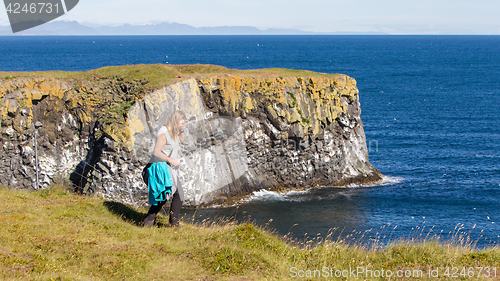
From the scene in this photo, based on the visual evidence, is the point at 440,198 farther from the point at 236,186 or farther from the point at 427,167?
the point at 236,186

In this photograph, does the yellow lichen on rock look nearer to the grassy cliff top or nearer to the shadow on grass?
the grassy cliff top

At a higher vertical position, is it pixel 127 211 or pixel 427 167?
Answer: pixel 127 211

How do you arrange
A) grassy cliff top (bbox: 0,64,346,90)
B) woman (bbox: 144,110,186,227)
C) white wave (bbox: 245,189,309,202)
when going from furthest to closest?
white wave (bbox: 245,189,309,202) < grassy cliff top (bbox: 0,64,346,90) < woman (bbox: 144,110,186,227)

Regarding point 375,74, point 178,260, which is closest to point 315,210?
point 178,260

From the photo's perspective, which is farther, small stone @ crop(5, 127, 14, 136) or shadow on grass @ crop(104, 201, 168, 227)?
small stone @ crop(5, 127, 14, 136)

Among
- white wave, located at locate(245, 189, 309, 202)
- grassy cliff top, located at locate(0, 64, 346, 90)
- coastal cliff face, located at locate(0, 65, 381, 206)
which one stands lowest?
white wave, located at locate(245, 189, 309, 202)

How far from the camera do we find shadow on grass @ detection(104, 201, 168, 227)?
37.5 feet

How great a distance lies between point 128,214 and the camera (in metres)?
12.2

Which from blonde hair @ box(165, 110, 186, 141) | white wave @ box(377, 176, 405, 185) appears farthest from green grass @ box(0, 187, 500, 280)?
white wave @ box(377, 176, 405, 185)

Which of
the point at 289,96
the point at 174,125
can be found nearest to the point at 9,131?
the point at 289,96

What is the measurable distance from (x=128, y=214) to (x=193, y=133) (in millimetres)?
16572

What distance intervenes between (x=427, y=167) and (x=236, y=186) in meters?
22.4

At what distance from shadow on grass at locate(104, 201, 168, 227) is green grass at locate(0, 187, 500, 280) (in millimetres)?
80

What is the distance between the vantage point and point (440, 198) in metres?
32.7
